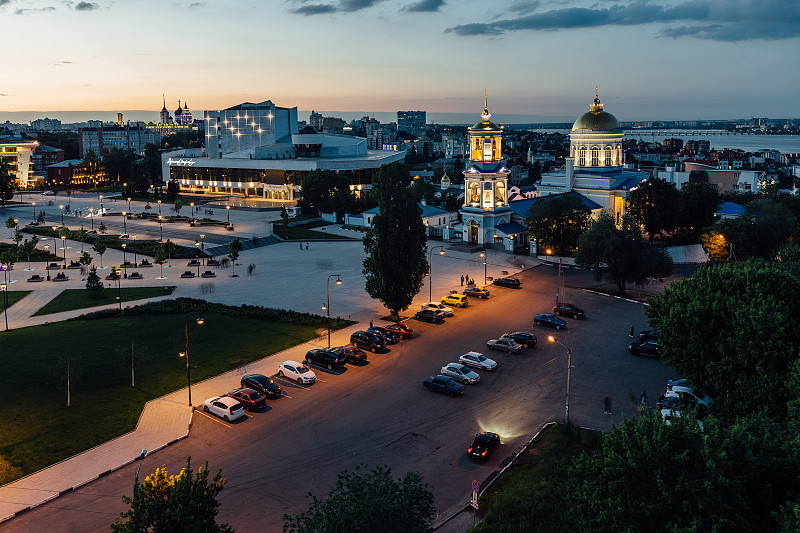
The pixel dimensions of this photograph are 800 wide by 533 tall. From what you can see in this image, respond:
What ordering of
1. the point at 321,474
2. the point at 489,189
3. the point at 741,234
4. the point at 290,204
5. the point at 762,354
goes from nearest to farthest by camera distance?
1. the point at 321,474
2. the point at 762,354
3. the point at 741,234
4. the point at 489,189
5. the point at 290,204

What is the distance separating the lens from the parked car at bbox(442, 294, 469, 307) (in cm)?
4675

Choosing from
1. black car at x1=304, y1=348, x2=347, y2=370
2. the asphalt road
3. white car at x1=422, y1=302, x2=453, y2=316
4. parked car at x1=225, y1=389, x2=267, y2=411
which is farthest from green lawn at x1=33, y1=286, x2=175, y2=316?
parked car at x1=225, y1=389, x2=267, y2=411

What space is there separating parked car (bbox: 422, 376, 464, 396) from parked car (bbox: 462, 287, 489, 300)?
61.7 ft

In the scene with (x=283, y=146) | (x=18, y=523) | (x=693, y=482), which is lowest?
(x=18, y=523)

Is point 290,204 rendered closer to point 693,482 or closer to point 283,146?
point 283,146

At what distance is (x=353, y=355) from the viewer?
35094 mm

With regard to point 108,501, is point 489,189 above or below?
above

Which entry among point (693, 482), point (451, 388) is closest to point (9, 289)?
point (451, 388)

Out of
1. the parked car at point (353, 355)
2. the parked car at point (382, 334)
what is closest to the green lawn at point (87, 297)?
the parked car at point (382, 334)

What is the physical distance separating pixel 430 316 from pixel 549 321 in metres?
8.12

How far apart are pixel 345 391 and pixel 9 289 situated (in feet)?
129

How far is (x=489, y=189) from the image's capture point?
72.2 metres

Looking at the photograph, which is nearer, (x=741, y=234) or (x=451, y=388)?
(x=451, y=388)

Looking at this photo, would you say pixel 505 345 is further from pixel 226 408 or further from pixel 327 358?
pixel 226 408
